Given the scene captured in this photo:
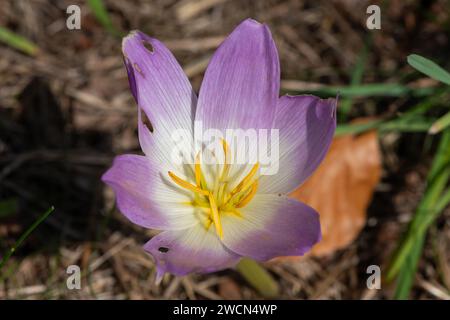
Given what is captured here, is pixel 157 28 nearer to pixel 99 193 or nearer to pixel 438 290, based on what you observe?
Result: pixel 99 193

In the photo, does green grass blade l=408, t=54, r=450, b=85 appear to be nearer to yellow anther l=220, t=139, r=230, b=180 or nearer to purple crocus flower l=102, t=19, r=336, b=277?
purple crocus flower l=102, t=19, r=336, b=277

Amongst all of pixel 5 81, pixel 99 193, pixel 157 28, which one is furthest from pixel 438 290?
pixel 5 81

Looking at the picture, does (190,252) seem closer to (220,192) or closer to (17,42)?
(220,192)

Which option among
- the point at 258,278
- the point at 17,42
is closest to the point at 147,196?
the point at 258,278

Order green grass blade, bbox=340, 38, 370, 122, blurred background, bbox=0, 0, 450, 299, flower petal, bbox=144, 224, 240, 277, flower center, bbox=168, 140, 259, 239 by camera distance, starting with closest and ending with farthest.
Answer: flower petal, bbox=144, 224, 240, 277, flower center, bbox=168, 140, 259, 239, blurred background, bbox=0, 0, 450, 299, green grass blade, bbox=340, 38, 370, 122

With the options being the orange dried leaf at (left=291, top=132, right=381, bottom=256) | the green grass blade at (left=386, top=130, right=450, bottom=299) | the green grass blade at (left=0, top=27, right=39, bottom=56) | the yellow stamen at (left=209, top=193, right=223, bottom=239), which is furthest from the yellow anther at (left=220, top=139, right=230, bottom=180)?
the green grass blade at (left=0, top=27, right=39, bottom=56)

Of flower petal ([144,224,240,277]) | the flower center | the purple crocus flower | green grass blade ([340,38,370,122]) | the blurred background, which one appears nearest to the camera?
flower petal ([144,224,240,277])

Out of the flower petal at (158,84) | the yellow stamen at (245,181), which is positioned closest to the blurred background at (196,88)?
the yellow stamen at (245,181)
